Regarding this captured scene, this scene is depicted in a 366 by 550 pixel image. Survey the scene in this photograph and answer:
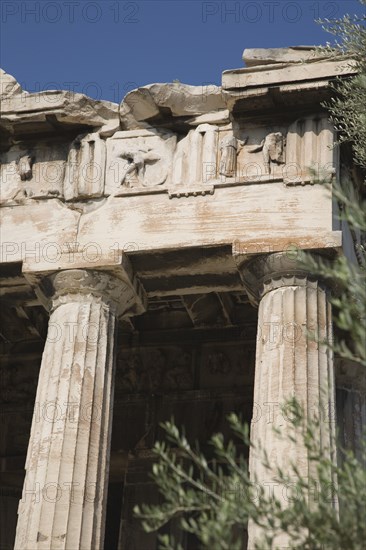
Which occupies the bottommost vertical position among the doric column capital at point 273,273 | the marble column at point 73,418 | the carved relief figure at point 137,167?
the marble column at point 73,418

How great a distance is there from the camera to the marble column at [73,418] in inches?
518

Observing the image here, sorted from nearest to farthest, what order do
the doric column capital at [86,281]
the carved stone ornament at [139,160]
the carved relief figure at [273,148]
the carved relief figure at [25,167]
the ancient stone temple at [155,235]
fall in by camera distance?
the ancient stone temple at [155,235], the doric column capital at [86,281], the carved relief figure at [273,148], the carved stone ornament at [139,160], the carved relief figure at [25,167]

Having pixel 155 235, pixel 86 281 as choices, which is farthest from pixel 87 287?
pixel 155 235

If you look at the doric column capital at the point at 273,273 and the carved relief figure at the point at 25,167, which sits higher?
the carved relief figure at the point at 25,167

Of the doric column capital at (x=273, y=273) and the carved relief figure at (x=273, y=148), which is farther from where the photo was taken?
the carved relief figure at (x=273, y=148)

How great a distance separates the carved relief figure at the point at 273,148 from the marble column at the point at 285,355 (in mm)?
1433

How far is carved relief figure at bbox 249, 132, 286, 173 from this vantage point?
14.9 meters

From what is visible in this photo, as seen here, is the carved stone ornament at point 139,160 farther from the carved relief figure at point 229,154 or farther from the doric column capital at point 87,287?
the doric column capital at point 87,287

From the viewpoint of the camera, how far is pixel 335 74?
14461 mm

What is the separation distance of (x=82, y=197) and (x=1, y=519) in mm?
5952

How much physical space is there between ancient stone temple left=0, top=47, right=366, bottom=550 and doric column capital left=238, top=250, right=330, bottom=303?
0.06ft

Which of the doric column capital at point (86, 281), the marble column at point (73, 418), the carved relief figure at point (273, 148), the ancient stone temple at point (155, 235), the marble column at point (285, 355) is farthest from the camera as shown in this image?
the carved relief figure at point (273, 148)

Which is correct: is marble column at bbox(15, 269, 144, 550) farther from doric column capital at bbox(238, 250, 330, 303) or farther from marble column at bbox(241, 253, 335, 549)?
marble column at bbox(241, 253, 335, 549)

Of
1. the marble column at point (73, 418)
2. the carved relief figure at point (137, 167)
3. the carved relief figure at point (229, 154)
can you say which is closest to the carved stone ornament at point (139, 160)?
the carved relief figure at point (137, 167)
